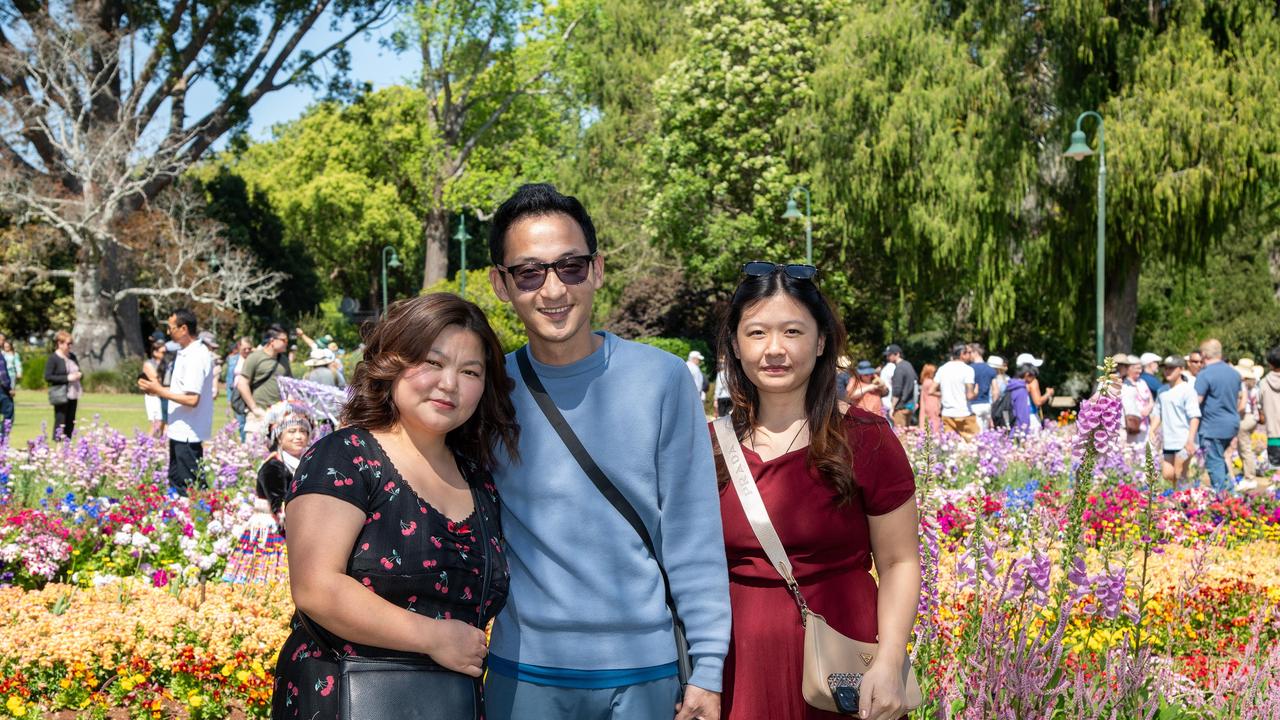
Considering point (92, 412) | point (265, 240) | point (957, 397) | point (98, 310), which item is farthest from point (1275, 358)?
point (265, 240)

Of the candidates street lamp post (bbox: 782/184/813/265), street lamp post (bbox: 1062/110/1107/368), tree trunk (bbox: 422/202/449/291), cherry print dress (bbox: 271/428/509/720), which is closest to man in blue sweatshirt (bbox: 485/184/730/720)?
cherry print dress (bbox: 271/428/509/720)

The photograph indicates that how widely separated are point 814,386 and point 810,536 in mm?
382

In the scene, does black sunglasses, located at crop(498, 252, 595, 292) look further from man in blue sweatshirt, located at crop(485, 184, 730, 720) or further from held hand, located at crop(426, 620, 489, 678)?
held hand, located at crop(426, 620, 489, 678)

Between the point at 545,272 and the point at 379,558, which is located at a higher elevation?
the point at 545,272

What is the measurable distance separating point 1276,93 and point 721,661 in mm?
20281

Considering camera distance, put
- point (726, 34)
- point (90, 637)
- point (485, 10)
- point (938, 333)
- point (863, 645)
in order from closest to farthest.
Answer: point (863, 645) < point (90, 637) < point (726, 34) < point (938, 333) < point (485, 10)

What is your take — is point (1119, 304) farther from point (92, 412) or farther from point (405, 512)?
point (405, 512)

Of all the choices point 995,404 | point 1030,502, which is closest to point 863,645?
point 1030,502

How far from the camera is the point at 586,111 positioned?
4209cm

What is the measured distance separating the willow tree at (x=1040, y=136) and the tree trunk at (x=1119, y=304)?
0.13 feet

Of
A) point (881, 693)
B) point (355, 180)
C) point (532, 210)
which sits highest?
point (355, 180)

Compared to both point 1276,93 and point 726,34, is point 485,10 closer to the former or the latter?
point 726,34

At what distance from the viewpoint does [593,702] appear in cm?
236

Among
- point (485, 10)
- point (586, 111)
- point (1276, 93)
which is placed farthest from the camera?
point (586, 111)
